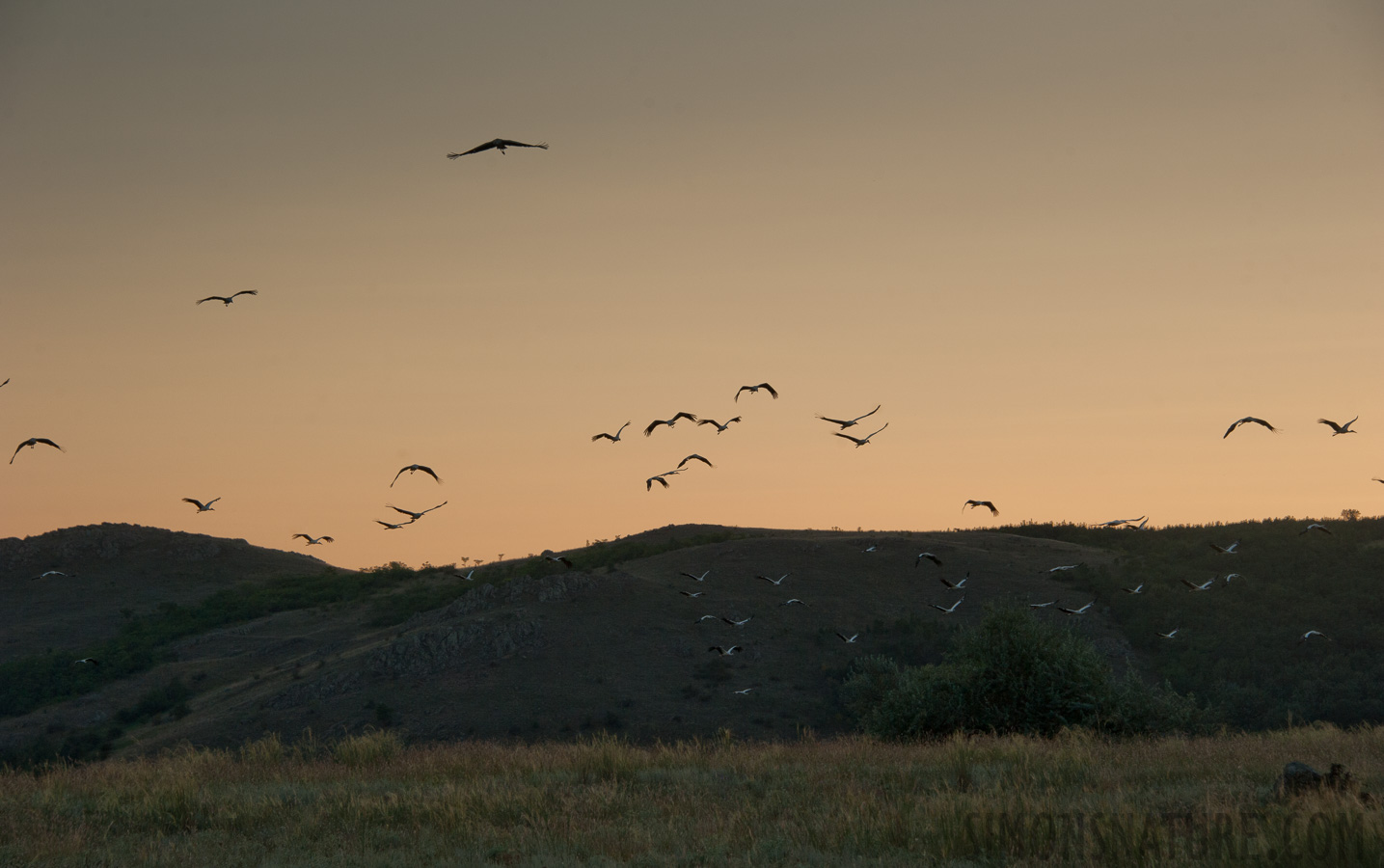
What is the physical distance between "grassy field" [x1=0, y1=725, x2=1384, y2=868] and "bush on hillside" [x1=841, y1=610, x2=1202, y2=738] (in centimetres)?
708

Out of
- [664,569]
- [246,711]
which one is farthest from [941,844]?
[664,569]

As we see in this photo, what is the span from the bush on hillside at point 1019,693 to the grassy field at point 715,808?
23.2 feet

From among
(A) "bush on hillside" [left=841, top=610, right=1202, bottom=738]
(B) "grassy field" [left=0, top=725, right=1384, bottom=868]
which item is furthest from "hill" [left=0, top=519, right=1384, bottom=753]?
(B) "grassy field" [left=0, top=725, right=1384, bottom=868]

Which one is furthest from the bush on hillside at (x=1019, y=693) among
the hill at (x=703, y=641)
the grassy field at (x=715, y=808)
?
the hill at (x=703, y=641)

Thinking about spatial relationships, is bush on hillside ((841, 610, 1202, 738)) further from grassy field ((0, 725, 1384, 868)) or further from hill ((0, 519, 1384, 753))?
hill ((0, 519, 1384, 753))

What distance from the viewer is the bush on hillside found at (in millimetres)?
29641

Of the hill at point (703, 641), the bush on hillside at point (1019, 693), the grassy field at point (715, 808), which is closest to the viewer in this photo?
the grassy field at point (715, 808)

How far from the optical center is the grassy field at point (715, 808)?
11.7 metres

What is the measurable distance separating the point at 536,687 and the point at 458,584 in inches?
1112

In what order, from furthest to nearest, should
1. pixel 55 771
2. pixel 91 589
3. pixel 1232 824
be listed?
pixel 91 589, pixel 55 771, pixel 1232 824

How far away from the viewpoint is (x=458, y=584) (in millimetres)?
74500

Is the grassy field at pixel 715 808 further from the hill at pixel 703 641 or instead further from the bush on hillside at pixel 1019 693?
the hill at pixel 703 641

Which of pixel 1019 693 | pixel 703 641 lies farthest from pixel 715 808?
pixel 703 641

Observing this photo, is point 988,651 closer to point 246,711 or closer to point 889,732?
point 889,732
